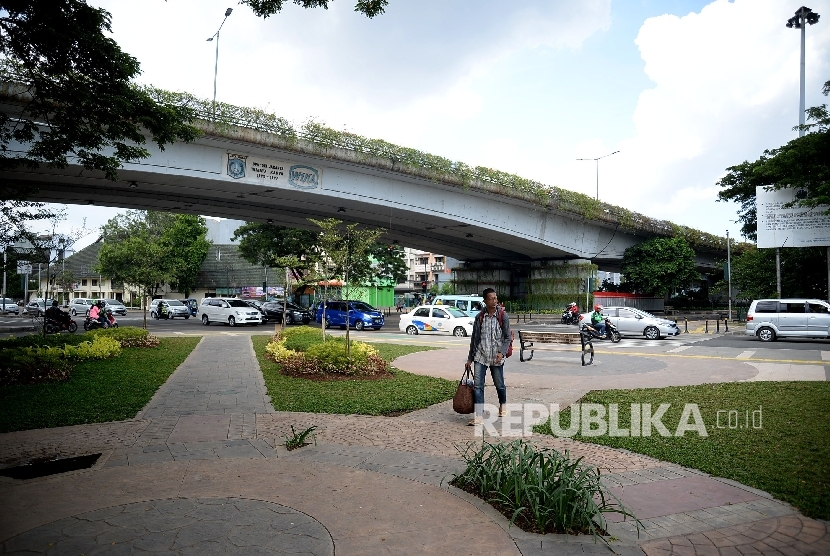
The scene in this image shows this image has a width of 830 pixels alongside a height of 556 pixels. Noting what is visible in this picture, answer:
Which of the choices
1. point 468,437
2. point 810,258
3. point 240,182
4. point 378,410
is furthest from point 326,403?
point 810,258

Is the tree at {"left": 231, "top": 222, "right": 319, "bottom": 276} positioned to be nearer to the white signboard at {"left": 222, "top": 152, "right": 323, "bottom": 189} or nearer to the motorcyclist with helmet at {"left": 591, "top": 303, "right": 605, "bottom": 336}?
the white signboard at {"left": 222, "top": 152, "right": 323, "bottom": 189}

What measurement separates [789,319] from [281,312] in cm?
2758

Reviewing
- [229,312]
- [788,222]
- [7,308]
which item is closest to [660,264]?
[788,222]

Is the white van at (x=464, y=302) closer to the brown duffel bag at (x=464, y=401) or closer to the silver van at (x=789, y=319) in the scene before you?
the silver van at (x=789, y=319)

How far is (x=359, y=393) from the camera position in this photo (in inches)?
360

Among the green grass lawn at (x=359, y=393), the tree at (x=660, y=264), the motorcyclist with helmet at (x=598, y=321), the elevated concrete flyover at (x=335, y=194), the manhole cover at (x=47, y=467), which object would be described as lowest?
the manhole cover at (x=47, y=467)

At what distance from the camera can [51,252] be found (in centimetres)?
1609

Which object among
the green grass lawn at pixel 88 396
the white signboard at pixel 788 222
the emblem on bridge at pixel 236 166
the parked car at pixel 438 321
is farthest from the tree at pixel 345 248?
the white signboard at pixel 788 222

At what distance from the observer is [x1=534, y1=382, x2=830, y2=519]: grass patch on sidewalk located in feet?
15.8

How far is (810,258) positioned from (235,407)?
110 feet

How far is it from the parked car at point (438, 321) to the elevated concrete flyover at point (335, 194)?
5.56 m

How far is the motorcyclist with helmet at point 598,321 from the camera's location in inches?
832

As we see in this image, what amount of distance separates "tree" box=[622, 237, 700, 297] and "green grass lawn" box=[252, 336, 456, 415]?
32935 millimetres

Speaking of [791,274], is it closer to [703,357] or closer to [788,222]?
[788,222]
